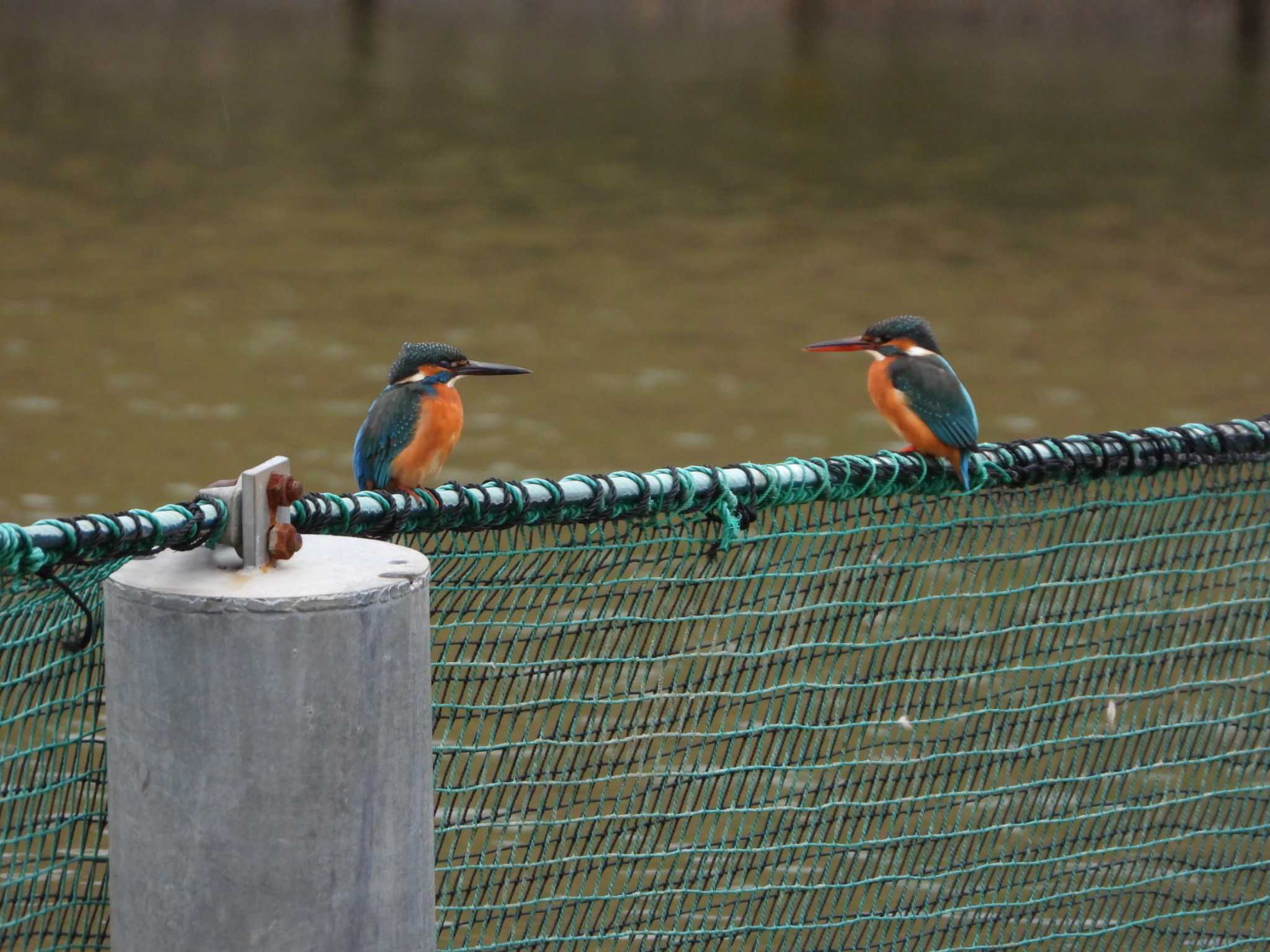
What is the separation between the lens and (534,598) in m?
3.49

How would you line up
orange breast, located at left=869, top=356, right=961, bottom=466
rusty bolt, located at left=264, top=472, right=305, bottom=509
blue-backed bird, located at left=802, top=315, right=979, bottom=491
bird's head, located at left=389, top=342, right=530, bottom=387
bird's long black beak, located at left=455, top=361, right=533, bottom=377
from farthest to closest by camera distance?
1. bird's head, located at left=389, top=342, right=530, bottom=387
2. orange breast, located at left=869, top=356, right=961, bottom=466
3. bird's long black beak, located at left=455, top=361, right=533, bottom=377
4. blue-backed bird, located at left=802, top=315, right=979, bottom=491
5. rusty bolt, located at left=264, top=472, right=305, bottom=509

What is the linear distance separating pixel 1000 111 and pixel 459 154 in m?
9.02

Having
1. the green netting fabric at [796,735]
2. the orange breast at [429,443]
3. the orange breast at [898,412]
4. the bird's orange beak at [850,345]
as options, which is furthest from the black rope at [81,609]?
the bird's orange beak at [850,345]

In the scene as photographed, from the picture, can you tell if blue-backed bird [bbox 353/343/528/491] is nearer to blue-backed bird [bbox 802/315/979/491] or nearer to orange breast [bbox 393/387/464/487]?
orange breast [bbox 393/387/464/487]

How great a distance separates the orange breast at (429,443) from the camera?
4.51 meters

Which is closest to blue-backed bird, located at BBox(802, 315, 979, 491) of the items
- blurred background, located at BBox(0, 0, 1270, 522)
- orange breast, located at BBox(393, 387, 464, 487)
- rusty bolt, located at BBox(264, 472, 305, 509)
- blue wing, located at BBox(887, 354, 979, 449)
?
blue wing, located at BBox(887, 354, 979, 449)

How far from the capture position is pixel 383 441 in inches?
176

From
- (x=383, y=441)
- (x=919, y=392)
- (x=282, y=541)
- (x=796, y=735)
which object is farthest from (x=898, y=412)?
(x=282, y=541)

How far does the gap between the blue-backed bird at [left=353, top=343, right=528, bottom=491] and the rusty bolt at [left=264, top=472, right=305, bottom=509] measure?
184cm

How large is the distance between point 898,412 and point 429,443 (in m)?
1.28

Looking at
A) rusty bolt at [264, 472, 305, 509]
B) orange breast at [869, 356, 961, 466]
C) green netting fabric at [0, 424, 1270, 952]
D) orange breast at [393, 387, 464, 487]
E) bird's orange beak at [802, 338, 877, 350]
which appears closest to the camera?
rusty bolt at [264, 472, 305, 509]

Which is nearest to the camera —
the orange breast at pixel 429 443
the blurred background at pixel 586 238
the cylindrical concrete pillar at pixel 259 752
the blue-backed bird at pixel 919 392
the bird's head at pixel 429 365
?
the cylindrical concrete pillar at pixel 259 752

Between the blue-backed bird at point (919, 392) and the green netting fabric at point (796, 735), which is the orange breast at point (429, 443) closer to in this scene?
the green netting fabric at point (796, 735)

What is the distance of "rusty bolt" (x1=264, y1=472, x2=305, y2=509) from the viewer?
2.46 m
